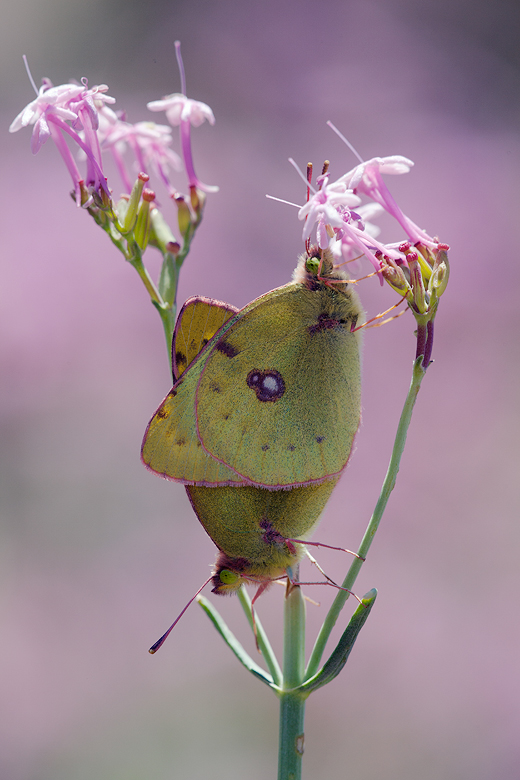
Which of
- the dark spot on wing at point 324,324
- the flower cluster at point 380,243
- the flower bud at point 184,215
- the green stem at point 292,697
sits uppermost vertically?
the flower bud at point 184,215

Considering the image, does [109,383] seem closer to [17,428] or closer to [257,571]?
[17,428]

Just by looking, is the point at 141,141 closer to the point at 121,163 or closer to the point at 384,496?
the point at 121,163

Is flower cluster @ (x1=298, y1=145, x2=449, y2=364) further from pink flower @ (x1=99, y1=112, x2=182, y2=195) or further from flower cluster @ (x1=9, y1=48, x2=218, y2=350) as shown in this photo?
pink flower @ (x1=99, y1=112, x2=182, y2=195)

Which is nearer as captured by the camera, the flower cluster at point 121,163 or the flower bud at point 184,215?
the flower cluster at point 121,163

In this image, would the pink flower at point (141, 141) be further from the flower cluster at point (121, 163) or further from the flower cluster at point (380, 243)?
the flower cluster at point (380, 243)

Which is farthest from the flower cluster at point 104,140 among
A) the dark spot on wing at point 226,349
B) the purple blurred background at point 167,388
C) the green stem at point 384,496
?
the purple blurred background at point 167,388

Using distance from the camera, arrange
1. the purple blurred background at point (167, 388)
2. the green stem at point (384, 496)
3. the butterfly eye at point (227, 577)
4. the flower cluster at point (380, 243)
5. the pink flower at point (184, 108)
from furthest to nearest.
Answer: the purple blurred background at point (167, 388) < the pink flower at point (184, 108) < the butterfly eye at point (227, 577) < the flower cluster at point (380, 243) < the green stem at point (384, 496)

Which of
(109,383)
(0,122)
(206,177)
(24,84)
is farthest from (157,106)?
(24,84)
